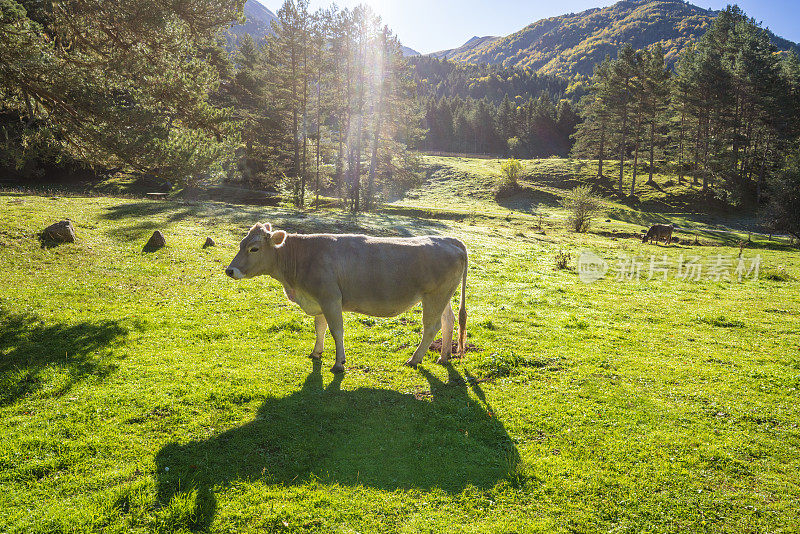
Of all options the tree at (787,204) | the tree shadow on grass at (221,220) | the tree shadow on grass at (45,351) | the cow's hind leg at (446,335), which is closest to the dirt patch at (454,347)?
the cow's hind leg at (446,335)

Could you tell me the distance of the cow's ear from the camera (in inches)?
366

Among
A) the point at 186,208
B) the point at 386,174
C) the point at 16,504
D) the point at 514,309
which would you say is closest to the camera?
the point at 16,504

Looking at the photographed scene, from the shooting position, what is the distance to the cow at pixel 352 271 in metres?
9.29

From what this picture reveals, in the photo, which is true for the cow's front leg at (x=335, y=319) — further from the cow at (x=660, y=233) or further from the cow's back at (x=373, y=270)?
the cow at (x=660, y=233)

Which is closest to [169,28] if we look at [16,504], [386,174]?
[16,504]

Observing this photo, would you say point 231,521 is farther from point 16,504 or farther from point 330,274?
point 330,274

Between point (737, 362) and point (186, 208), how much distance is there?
30.6 m

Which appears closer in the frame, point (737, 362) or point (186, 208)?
point (737, 362)

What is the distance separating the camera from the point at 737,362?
10.6m

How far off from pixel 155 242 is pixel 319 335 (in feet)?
42.1

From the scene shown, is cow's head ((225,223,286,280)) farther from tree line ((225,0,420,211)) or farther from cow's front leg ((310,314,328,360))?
tree line ((225,0,420,211))

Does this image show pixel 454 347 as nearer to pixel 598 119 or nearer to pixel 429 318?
pixel 429 318

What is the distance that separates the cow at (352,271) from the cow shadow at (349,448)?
1.87 meters

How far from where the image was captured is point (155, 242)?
729 inches
